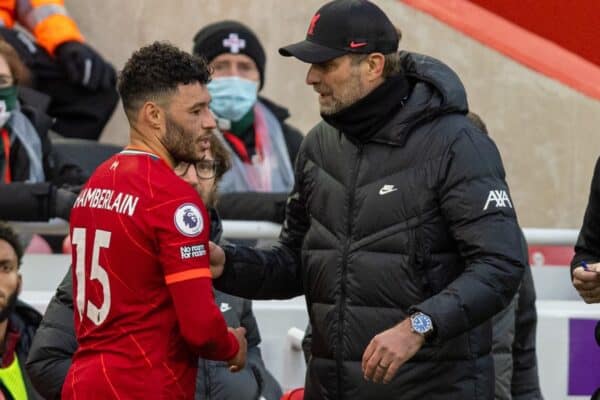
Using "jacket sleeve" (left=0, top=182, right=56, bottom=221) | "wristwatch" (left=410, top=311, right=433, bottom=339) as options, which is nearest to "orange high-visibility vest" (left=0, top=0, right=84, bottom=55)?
"jacket sleeve" (left=0, top=182, right=56, bottom=221)

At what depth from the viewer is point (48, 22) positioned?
850 centimetres

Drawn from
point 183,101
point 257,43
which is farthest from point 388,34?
point 257,43

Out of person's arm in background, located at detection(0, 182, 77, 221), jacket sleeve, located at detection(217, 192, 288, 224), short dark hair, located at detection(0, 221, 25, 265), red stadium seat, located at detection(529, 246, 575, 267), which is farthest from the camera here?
red stadium seat, located at detection(529, 246, 575, 267)

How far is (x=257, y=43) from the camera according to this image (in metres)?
7.78

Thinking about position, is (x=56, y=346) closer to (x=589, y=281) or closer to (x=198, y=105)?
(x=198, y=105)

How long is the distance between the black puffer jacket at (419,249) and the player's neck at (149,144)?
518 millimetres

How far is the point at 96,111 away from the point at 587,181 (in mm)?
2730

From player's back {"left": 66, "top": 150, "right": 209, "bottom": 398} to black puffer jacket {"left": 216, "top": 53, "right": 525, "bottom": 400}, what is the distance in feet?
1.47

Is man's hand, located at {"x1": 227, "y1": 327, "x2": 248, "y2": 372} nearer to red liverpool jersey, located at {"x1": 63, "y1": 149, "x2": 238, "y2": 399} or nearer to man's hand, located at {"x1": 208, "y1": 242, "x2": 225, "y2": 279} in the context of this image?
red liverpool jersey, located at {"x1": 63, "y1": 149, "x2": 238, "y2": 399}

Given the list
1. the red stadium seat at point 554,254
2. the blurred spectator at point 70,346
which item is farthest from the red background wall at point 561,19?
the blurred spectator at point 70,346

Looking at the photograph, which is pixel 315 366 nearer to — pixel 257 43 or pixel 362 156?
pixel 362 156

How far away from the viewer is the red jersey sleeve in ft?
14.1

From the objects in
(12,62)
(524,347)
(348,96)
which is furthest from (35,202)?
(348,96)

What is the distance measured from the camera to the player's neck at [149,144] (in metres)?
4.50
